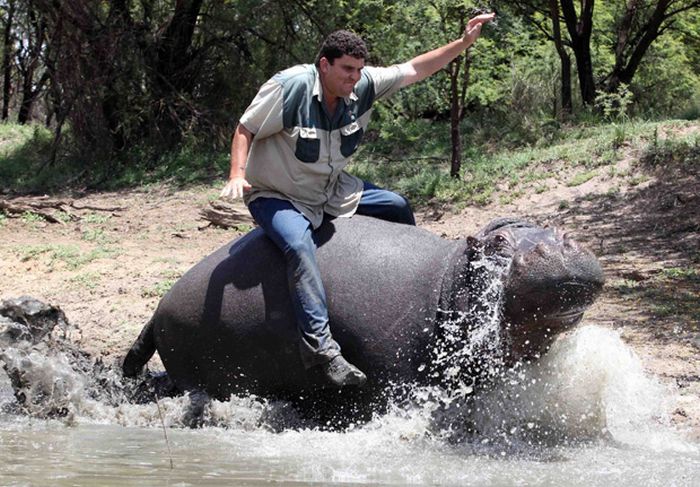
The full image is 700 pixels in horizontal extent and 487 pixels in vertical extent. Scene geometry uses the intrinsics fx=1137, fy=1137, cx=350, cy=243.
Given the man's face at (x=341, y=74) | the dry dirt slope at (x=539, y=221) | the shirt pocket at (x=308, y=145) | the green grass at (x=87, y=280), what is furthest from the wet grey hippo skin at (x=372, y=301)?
the green grass at (x=87, y=280)

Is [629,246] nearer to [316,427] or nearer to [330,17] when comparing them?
[316,427]

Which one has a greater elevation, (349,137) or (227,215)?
(349,137)

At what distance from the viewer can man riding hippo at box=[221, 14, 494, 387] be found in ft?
17.1

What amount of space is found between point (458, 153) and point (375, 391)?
817 cm

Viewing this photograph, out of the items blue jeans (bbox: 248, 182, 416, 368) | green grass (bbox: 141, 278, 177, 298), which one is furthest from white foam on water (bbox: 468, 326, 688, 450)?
green grass (bbox: 141, 278, 177, 298)

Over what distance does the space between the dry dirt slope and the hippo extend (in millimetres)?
1328

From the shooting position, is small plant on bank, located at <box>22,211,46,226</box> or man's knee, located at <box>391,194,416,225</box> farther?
small plant on bank, located at <box>22,211,46,226</box>

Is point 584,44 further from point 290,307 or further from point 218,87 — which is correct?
point 290,307

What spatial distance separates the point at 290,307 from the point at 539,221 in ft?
18.0

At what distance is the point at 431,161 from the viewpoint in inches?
562

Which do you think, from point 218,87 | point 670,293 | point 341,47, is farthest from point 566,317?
point 218,87

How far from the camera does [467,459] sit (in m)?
4.77

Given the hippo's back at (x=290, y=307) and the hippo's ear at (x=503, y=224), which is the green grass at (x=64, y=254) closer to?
the hippo's back at (x=290, y=307)

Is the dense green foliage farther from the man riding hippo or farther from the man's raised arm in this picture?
the man riding hippo
